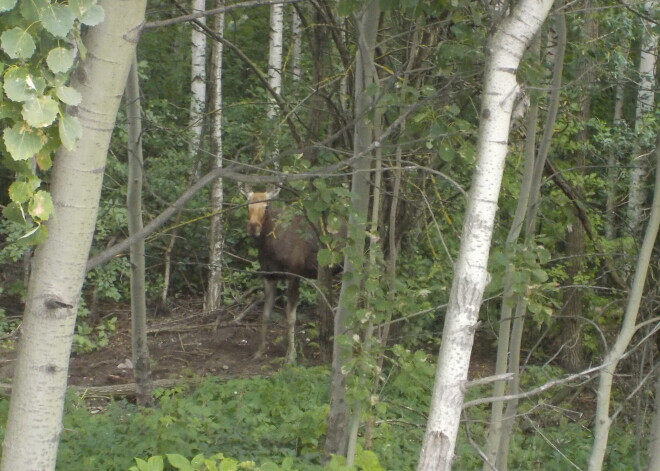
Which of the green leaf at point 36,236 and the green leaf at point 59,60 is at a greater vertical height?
the green leaf at point 59,60

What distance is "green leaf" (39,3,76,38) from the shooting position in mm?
2248

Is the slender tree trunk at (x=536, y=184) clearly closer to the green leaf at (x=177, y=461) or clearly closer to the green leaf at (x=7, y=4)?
the green leaf at (x=177, y=461)

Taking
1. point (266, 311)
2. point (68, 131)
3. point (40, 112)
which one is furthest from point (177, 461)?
point (266, 311)

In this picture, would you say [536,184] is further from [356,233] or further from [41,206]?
[41,206]

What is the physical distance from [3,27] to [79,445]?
13.7 feet

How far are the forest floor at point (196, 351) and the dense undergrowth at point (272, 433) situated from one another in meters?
1.59

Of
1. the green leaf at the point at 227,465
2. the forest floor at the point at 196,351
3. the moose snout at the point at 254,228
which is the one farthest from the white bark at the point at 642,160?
the moose snout at the point at 254,228

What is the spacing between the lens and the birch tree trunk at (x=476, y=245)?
8.36 feet

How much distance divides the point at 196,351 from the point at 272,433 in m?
4.04

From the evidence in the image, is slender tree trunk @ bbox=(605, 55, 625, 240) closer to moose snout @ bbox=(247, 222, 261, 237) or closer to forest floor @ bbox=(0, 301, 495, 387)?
forest floor @ bbox=(0, 301, 495, 387)

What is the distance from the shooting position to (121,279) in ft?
40.7

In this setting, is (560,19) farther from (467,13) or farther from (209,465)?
(209,465)

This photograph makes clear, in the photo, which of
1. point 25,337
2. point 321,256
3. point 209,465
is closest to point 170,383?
point 321,256

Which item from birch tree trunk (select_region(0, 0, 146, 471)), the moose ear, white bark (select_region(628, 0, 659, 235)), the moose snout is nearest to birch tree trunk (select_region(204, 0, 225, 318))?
the moose snout
